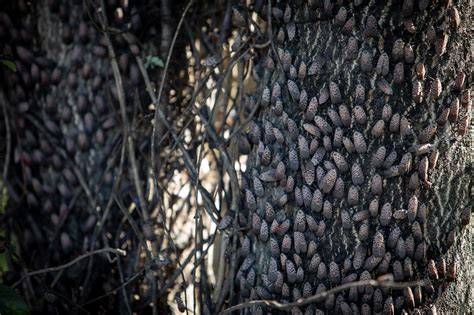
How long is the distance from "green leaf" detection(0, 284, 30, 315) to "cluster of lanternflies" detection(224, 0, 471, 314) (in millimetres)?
744

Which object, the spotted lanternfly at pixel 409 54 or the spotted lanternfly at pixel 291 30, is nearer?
the spotted lanternfly at pixel 409 54

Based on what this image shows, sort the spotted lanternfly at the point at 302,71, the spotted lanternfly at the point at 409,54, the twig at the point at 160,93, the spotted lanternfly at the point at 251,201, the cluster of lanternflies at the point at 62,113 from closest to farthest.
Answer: the spotted lanternfly at the point at 409,54, the spotted lanternfly at the point at 302,71, the spotted lanternfly at the point at 251,201, the twig at the point at 160,93, the cluster of lanternflies at the point at 62,113

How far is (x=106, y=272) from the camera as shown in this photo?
7.64ft

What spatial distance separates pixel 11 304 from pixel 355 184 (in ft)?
3.66

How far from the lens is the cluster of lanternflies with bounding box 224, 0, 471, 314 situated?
5.73 ft

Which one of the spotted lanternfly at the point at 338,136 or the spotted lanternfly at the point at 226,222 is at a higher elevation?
the spotted lanternfly at the point at 338,136

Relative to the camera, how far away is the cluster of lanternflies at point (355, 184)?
5.73 feet

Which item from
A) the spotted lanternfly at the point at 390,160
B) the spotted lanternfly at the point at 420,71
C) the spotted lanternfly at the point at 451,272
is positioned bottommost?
the spotted lanternfly at the point at 451,272

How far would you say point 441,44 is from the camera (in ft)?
5.71

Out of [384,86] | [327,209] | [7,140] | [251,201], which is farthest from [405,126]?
[7,140]

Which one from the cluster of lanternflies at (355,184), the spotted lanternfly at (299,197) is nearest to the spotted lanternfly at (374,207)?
the cluster of lanternflies at (355,184)

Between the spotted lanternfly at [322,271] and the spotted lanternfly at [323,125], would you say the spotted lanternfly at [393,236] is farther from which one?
the spotted lanternfly at [323,125]

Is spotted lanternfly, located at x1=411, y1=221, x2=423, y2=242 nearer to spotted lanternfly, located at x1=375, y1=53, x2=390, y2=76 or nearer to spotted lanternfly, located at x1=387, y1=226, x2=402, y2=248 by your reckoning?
spotted lanternfly, located at x1=387, y1=226, x2=402, y2=248

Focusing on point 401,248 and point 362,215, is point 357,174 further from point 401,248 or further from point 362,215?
point 401,248
